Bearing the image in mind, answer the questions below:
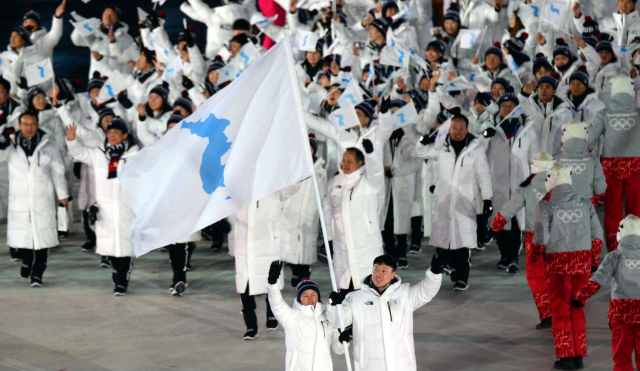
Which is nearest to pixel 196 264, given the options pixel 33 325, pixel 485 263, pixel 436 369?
pixel 33 325

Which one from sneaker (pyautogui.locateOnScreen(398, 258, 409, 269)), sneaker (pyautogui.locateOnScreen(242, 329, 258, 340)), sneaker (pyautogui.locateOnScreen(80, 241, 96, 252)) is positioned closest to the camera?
sneaker (pyautogui.locateOnScreen(242, 329, 258, 340))

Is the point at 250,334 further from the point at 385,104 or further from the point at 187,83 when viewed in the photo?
the point at 187,83

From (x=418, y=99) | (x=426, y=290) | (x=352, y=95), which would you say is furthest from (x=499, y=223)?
(x=418, y=99)

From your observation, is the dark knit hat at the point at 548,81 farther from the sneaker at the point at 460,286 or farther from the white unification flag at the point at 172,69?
the white unification flag at the point at 172,69

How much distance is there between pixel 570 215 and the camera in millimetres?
7781

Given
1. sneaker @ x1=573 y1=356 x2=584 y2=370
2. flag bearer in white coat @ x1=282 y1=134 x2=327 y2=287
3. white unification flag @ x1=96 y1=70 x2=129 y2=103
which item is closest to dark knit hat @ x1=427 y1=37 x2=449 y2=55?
flag bearer in white coat @ x1=282 y1=134 x2=327 y2=287

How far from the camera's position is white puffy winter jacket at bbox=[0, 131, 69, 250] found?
11.1 meters

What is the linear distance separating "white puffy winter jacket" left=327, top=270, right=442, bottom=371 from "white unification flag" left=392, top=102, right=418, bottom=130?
4.81 meters

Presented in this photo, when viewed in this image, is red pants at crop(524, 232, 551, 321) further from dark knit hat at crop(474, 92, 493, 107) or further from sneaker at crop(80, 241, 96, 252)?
sneaker at crop(80, 241, 96, 252)

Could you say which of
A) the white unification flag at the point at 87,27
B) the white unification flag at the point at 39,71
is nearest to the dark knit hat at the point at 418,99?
the white unification flag at the point at 39,71

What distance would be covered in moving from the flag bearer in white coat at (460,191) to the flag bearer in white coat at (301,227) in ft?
4.85

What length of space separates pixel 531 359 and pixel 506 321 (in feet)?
3.74

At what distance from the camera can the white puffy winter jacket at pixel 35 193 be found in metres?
11.1

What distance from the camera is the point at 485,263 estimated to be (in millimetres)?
11688
